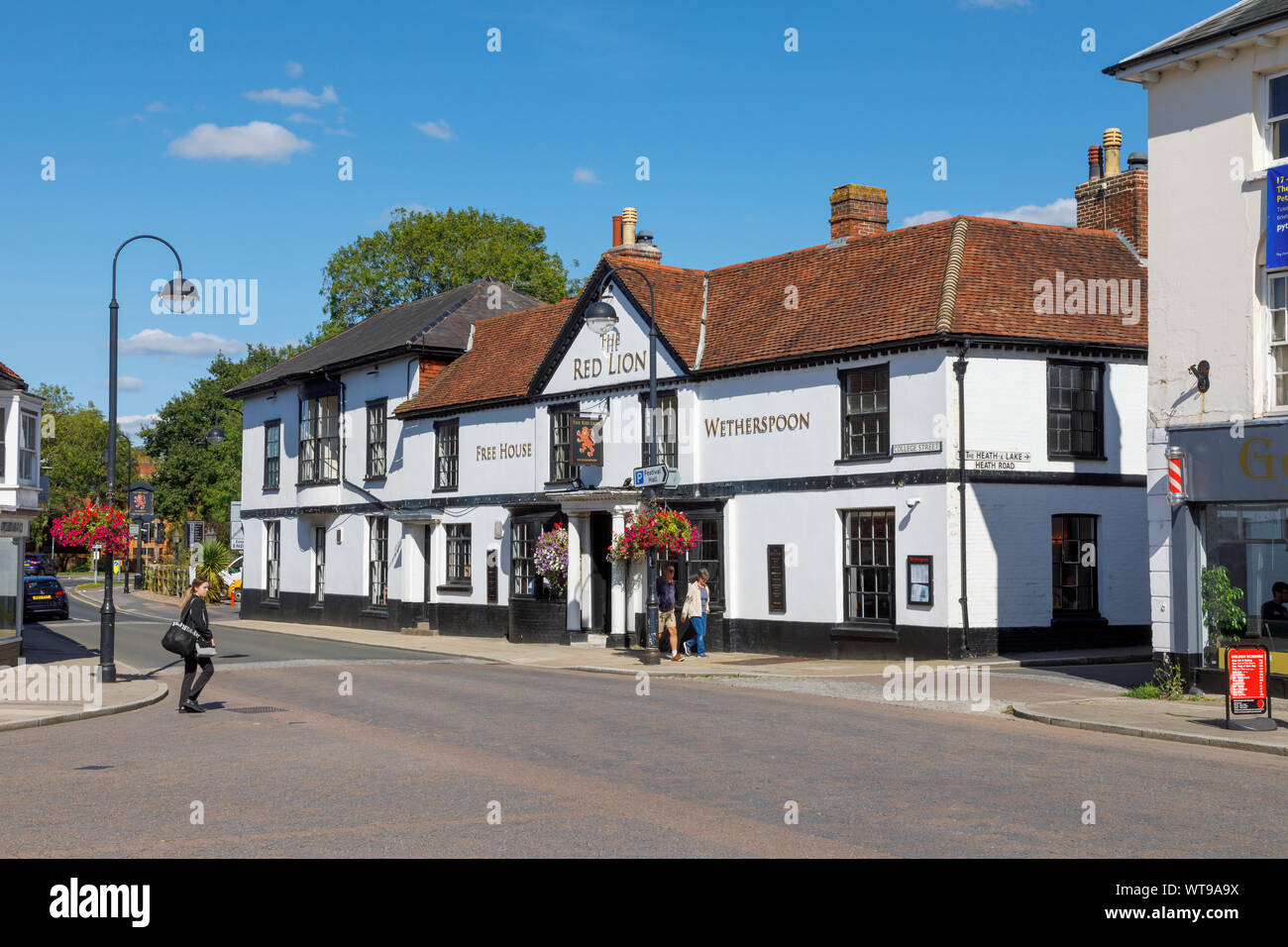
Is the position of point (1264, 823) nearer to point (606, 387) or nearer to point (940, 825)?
point (940, 825)

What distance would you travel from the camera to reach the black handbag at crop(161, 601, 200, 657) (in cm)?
1795

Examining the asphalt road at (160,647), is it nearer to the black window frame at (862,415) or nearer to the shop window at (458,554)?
the shop window at (458,554)

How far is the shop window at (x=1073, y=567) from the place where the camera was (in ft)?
87.1

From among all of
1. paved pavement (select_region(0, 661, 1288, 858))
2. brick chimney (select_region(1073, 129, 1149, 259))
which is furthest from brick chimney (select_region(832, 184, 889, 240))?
paved pavement (select_region(0, 661, 1288, 858))

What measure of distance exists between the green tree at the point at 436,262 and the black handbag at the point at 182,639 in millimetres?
47819

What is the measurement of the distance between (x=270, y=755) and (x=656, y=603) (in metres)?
15.1

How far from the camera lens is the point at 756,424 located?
29.2m

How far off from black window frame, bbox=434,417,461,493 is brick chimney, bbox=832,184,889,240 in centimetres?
1340

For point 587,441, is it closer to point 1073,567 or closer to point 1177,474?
point 1073,567

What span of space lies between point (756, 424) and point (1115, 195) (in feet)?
32.5

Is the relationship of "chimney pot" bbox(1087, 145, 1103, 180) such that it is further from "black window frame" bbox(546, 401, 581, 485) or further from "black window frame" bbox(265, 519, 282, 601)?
"black window frame" bbox(265, 519, 282, 601)

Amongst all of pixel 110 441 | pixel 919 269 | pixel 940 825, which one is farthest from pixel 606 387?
pixel 940 825
